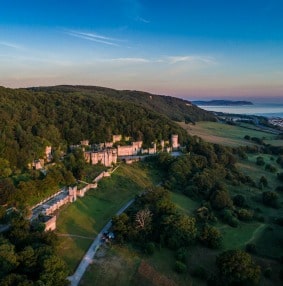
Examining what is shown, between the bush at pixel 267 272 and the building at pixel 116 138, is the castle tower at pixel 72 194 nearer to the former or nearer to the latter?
the bush at pixel 267 272

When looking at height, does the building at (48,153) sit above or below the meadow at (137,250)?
above

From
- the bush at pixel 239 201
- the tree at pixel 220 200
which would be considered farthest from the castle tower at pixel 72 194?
the bush at pixel 239 201

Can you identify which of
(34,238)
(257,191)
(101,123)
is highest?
(101,123)

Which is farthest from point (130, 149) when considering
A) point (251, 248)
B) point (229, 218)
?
point (251, 248)

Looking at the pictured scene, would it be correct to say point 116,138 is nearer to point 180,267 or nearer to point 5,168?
point 5,168

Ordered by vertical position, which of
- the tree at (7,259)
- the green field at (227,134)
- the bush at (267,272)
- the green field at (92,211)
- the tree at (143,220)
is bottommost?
the bush at (267,272)

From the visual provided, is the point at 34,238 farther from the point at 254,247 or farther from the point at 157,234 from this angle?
the point at 254,247

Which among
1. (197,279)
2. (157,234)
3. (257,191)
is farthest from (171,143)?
(197,279)

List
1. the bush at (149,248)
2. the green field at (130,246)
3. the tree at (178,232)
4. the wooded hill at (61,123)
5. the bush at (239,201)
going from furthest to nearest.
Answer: the wooded hill at (61,123) → the bush at (239,201) → the tree at (178,232) → the bush at (149,248) → the green field at (130,246)
